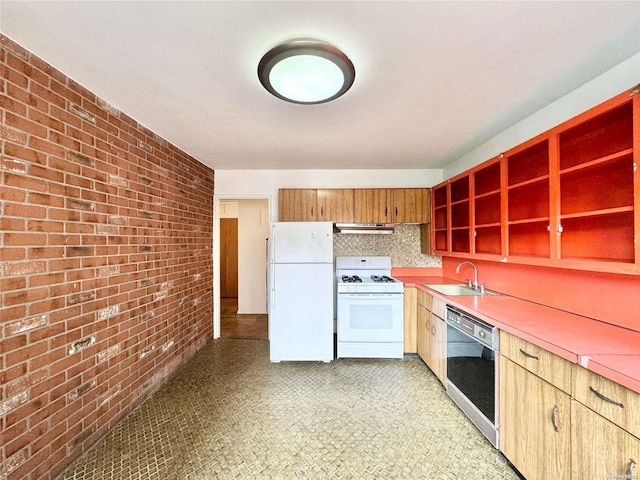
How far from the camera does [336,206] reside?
3.60 m

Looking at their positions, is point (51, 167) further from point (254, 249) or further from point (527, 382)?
point (254, 249)

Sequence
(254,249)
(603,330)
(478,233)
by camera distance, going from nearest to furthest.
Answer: (603,330) → (478,233) → (254,249)

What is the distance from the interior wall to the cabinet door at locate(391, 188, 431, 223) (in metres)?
2.53

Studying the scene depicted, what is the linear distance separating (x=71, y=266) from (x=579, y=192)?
3.34m

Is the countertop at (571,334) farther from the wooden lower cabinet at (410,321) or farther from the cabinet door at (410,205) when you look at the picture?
the cabinet door at (410,205)

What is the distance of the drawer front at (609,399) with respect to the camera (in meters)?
1.01

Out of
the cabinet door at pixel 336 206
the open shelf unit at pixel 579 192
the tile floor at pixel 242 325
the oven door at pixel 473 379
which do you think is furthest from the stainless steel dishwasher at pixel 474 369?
the tile floor at pixel 242 325

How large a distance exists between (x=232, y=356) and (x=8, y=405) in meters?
2.10

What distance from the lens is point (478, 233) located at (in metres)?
2.91

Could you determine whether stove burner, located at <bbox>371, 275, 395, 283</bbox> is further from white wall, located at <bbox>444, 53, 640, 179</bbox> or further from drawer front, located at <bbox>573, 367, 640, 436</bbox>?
drawer front, located at <bbox>573, 367, 640, 436</bbox>

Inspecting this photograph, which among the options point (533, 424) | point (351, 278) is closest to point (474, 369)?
point (533, 424)

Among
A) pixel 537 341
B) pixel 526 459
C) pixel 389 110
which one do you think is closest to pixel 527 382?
pixel 537 341

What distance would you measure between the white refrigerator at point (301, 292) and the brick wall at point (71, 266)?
44.8 inches

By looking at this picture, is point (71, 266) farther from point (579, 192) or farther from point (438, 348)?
point (579, 192)
